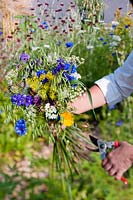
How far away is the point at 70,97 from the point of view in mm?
1555

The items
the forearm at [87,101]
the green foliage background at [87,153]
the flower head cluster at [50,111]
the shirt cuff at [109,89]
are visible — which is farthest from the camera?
the green foliage background at [87,153]

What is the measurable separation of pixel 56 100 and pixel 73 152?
0.59 feet

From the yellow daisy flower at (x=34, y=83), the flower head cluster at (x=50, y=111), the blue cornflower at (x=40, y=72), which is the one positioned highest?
the blue cornflower at (x=40, y=72)

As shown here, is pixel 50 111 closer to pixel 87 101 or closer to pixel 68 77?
pixel 68 77

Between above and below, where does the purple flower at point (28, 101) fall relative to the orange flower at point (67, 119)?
above

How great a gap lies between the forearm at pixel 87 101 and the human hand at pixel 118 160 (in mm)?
184

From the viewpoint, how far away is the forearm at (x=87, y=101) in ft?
5.47

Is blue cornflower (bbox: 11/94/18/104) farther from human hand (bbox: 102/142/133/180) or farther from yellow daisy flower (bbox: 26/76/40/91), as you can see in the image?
human hand (bbox: 102/142/133/180)

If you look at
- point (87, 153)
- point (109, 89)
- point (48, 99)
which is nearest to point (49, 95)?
point (48, 99)

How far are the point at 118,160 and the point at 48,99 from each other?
27 centimetres

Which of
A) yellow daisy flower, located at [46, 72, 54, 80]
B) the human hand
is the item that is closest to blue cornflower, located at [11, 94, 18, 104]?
yellow daisy flower, located at [46, 72, 54, 80]

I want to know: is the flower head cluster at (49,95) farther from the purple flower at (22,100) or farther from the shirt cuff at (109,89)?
the shirt cuff at (109,89)

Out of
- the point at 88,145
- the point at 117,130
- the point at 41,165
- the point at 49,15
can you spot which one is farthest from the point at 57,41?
the point at 88,145

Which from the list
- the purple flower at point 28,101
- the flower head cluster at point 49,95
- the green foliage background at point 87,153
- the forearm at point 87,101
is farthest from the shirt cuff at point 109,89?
the purple flower at point 28,101
